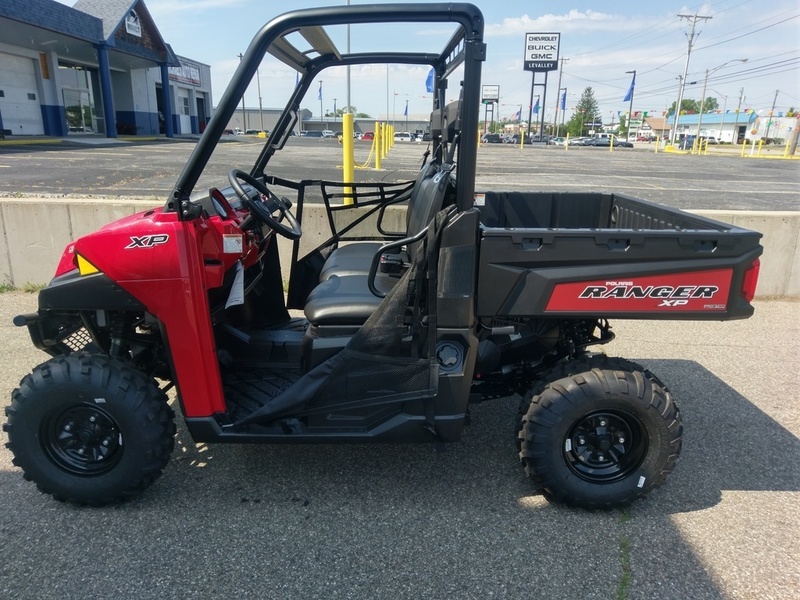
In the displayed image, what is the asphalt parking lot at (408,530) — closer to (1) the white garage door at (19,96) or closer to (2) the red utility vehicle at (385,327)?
(2) the red utility vehicle at (385,327)

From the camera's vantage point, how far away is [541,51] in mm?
60031

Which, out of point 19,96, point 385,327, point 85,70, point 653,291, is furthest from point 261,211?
point 85,70

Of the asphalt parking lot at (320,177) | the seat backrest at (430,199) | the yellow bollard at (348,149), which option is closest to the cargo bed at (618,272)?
the seat backrest at (430,199)

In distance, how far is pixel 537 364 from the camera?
117 inches

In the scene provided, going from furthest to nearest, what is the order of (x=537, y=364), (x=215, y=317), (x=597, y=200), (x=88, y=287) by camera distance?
(x=597, y=200)
(x=537, y=364)
(x=215, y=317)
(x=88, y=287)

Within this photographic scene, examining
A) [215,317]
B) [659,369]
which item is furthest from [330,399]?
[659,369]

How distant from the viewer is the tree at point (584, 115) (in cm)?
9844

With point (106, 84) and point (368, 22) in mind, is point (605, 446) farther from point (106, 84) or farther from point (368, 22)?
point (106, 84)

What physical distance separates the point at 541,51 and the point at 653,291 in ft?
212

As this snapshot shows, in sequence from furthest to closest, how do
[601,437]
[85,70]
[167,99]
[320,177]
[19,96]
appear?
[167,99] < [85,70] < [19,96] < [320,177] < [601,437]

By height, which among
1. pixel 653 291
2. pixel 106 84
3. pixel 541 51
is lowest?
pixel 653 291

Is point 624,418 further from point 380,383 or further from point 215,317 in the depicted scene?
point 215,317

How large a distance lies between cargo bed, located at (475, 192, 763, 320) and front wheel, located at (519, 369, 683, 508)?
0.32 meters

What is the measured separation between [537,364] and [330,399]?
1.12m
